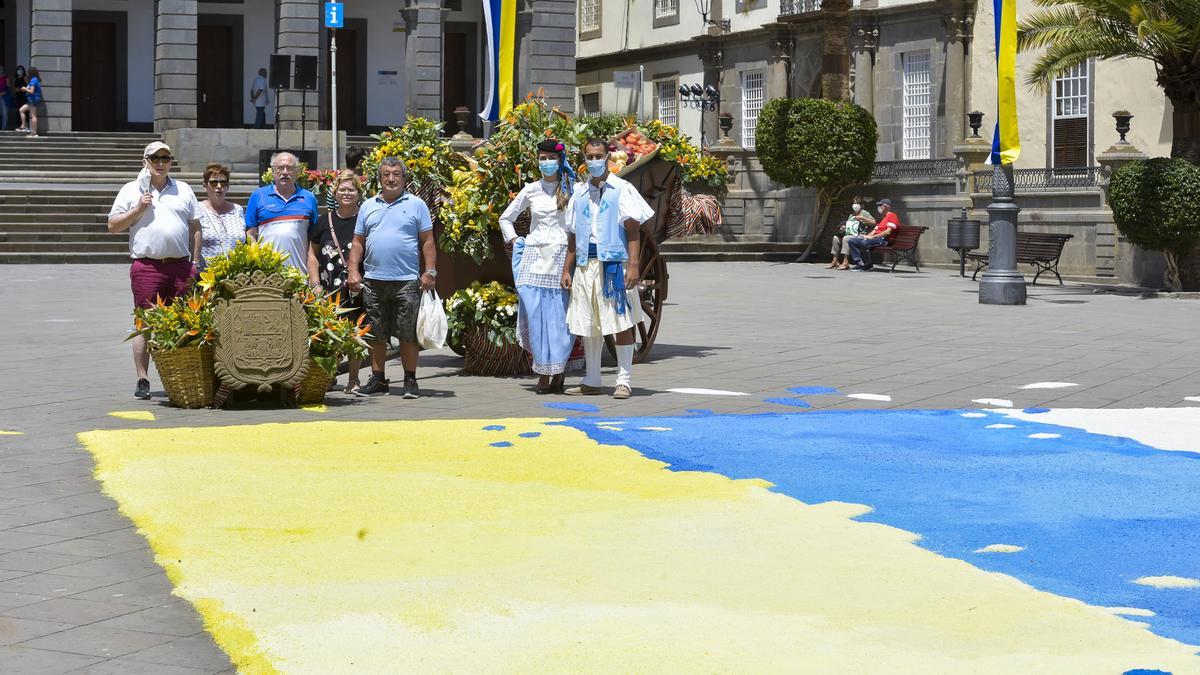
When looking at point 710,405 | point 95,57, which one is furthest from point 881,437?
point 95,57

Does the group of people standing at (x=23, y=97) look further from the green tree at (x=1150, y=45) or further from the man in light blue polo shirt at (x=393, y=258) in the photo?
the man in light blue polo shirt at (x=393, y=258)

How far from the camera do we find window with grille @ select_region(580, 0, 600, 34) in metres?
A: 49.7

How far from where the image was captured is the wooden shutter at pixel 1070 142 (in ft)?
104

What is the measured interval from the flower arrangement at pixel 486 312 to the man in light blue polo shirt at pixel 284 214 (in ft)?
4.49

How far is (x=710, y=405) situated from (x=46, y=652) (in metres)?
6.50

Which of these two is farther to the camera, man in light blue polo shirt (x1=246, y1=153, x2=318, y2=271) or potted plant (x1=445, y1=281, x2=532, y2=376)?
potted plant (x1=445, y1=281, x2=532, y2=376)

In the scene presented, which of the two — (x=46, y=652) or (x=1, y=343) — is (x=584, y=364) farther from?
(x=46, y=652)

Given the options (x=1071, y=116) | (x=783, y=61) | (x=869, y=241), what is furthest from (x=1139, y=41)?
(x=783, y=61)

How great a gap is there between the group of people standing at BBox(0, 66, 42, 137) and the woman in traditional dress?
2690 cm

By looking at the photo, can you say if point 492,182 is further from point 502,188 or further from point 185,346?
point 185,346

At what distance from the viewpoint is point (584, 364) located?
525 inches

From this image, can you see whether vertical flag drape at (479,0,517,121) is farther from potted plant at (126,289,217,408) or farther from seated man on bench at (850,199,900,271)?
seated man on bench at (850,199,900,271)

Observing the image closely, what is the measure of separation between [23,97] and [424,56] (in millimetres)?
8930

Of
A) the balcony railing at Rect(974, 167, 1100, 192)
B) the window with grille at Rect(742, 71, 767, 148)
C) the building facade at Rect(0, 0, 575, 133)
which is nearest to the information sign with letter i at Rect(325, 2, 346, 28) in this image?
the building facade at Rect(0, 0, 575, 133)
